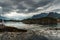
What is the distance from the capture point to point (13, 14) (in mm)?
3611

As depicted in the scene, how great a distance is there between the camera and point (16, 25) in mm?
3590

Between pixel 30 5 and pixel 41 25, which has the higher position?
pixel 30 5

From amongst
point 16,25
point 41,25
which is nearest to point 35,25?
point 41,25

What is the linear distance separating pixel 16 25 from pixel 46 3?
72 cm

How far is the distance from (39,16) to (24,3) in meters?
0.39

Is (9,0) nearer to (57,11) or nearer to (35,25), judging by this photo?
(35,25)

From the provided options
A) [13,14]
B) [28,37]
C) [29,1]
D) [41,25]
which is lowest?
[28,37]

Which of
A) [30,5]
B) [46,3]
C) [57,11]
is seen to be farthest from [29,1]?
[57,11]

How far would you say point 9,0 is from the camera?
3.60 meters

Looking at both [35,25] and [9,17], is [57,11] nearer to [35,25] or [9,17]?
[35,25]

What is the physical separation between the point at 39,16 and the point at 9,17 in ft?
1.91

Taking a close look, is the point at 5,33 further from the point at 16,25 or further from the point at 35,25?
the point at 35,25

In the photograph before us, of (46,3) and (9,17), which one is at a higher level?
(46,3)

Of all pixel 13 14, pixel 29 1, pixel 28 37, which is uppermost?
pixel 29 1
